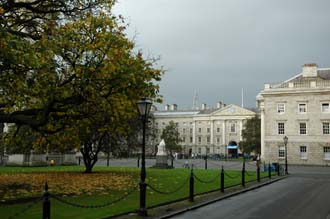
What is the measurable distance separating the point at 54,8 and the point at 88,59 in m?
3.10

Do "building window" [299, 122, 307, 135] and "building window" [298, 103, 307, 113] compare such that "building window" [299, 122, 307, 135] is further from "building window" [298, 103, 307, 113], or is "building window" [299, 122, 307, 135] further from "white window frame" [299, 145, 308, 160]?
"white window frame" [299, 145, 308, 160]

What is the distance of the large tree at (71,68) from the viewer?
54.7 ft

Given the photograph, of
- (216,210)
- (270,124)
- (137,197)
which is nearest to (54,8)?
(137,197)

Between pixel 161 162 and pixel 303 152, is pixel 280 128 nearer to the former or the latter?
pixel 303 152

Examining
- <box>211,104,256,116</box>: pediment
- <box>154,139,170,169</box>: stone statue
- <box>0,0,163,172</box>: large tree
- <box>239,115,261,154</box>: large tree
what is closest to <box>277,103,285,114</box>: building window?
<box>239,115,261,154</box>: large tree

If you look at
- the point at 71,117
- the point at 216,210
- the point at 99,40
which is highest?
the point at 99,40

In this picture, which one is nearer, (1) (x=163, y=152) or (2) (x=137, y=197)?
(2) (x=137, y=197)

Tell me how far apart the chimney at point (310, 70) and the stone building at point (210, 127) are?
60.9m

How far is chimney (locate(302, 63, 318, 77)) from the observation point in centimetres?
7300

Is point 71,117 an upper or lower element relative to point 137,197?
upper

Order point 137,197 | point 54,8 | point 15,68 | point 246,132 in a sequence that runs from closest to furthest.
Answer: point 15,68
point 137,197
point 54,8
point 246,132

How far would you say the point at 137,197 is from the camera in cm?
1742

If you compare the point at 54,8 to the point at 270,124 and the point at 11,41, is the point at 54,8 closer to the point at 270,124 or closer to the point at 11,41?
the point at 11,41

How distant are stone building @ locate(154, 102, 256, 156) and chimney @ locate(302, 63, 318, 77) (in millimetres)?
60859
